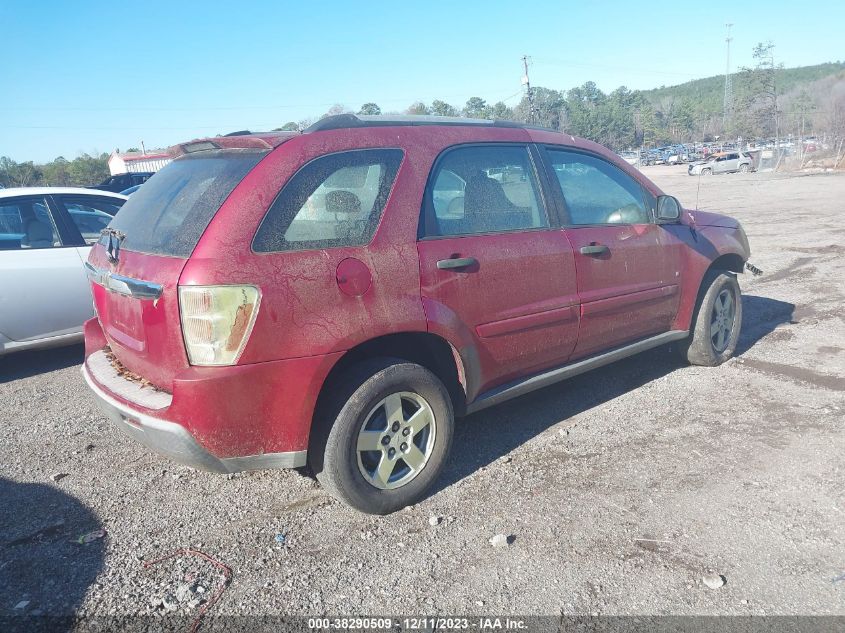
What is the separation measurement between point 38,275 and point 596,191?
465 cm

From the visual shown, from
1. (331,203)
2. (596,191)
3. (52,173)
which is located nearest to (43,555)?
(331,203)

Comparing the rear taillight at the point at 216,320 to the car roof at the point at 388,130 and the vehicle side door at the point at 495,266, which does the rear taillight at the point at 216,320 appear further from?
the vehicle side door at the point at 495,266

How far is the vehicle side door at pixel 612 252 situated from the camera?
13.5 ft

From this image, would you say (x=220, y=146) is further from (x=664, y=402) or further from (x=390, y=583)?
(x=664, y=402)

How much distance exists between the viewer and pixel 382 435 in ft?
10.6

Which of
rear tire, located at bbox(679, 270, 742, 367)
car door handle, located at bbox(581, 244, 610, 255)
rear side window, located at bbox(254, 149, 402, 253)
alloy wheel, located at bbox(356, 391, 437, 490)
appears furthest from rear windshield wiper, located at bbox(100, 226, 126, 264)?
rear tire, located at bbox(679, 270, 742, 367)

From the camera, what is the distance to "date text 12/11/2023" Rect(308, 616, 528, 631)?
250 cm

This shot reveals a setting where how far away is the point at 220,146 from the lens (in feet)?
11.0

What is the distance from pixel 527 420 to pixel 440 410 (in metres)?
1.23

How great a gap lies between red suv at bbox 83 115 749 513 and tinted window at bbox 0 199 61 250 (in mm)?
2451

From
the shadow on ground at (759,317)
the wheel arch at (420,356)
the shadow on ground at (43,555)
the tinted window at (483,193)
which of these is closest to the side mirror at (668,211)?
the tinted window at (483,193)

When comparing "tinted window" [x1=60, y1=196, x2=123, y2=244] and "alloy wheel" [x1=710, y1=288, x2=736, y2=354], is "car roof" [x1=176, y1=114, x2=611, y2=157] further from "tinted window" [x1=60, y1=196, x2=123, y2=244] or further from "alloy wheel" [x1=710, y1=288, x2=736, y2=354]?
"tinted window" [x1=60, y1=196, x2=123, y2=244]

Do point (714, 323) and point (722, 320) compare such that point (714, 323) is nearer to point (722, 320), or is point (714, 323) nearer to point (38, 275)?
point (722, 320)

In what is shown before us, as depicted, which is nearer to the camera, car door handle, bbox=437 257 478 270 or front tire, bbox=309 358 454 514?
front tire, bbox=309 358 454 514
